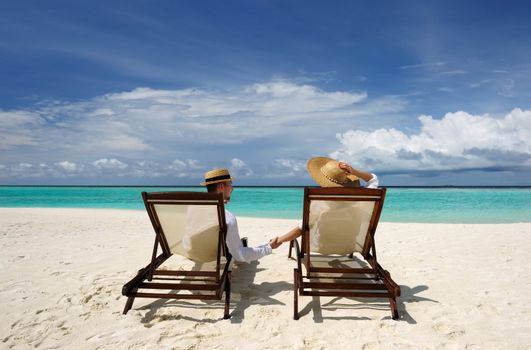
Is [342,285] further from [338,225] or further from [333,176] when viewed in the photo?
[333,176]

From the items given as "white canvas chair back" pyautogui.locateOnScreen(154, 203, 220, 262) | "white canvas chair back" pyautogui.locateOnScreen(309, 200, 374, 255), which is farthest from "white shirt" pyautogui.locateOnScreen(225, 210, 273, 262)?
"white canvas chair back" pyautogui.locateOnScreen(309, 200, 374, 255)

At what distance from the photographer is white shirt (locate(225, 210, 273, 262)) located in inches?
155

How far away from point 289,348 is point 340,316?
2.74 ft

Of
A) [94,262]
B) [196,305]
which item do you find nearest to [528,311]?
[196,305]

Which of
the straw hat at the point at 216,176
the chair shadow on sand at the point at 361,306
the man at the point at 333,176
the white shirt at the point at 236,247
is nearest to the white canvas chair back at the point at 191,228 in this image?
the white shirt at the point at 236,247

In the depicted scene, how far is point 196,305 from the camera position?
12.6ft

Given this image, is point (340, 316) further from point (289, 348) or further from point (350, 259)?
point (350, 259)

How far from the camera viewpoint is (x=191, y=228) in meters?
3.92

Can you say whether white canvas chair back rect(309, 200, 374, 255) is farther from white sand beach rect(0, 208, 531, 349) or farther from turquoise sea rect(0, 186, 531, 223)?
turquoise sea rect(0, 186, 531, 223)

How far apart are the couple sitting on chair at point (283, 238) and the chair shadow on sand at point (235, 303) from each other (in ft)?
0.52

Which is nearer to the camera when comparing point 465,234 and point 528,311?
point 528,311

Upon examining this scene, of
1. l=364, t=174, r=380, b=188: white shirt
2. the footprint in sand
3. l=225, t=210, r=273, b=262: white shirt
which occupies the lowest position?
the footprint in sand

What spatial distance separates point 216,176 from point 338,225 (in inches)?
56.7

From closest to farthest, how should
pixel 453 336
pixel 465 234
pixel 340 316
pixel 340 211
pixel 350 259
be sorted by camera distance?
pixel 453 336, pixel 340 316, pixel 340 211, pixel 350 259, pixel 465 234
